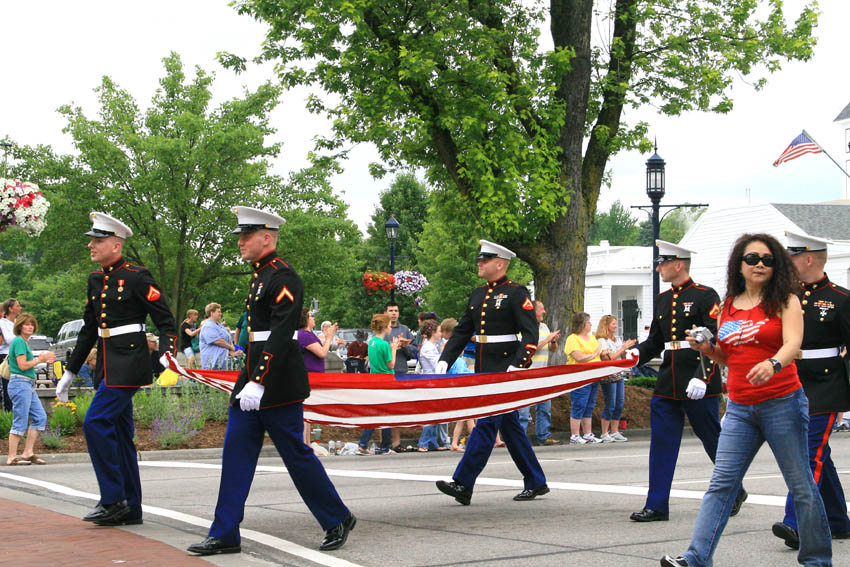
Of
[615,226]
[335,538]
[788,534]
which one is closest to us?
[788,534]

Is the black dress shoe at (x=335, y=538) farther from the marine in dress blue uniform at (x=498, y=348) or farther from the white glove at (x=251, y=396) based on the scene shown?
the marine in dress blue uniform at (x=498, y=348)

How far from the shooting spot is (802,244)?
7.27 m

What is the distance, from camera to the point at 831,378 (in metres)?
7.05

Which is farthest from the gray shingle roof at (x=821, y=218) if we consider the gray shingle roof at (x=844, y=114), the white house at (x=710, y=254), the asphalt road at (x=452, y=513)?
the gray shingle roof at (x=844, y=114)

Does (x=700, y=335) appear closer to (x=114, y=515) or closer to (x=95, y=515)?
(x=114, y=515)

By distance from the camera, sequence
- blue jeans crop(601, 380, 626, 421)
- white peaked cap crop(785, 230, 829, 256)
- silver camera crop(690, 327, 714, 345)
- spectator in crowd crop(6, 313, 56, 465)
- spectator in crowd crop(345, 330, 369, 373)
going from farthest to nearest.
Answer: spectator in crowd crop(345, 330, 369, 373), blue jeans crop(601, 380, 626, 421), spectator in crowd crop(6, 313, 56, 465), white peaked cap crop(785, 230, 829, 256), silver camera crop(690, 327, 714, 345)

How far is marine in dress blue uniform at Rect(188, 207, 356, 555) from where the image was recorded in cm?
688

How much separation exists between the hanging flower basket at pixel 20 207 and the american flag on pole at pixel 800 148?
25310 millimetres

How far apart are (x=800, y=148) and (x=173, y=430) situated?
2489 cm

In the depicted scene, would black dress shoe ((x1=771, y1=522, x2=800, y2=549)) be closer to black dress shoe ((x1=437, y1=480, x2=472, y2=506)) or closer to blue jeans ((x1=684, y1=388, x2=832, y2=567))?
blue jeans ((x1=684, y1=388, x2=832, y2=567))

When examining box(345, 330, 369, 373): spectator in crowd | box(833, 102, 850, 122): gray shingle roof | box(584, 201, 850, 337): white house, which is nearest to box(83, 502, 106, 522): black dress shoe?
box(345, 330, 369, 373): spectator in crowd

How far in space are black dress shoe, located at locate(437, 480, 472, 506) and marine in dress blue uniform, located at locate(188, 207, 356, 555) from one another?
197cm

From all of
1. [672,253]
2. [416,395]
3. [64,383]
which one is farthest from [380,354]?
[672,253]

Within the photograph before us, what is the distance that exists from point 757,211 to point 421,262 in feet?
70.1
